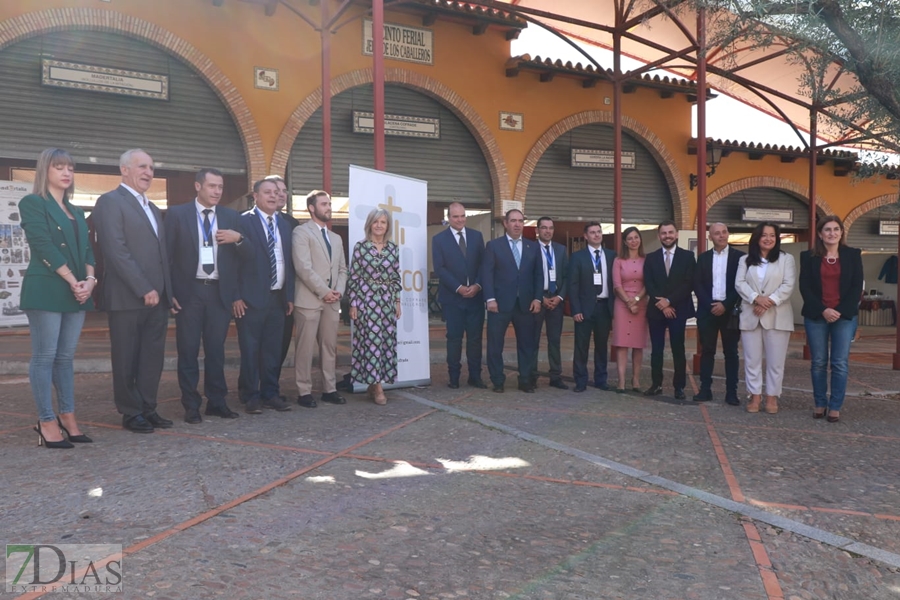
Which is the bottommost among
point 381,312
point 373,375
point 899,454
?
point 899,454

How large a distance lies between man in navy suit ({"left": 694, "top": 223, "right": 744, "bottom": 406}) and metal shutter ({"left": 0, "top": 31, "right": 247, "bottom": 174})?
25.3 feet

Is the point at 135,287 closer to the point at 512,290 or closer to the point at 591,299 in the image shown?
the point at 512,290

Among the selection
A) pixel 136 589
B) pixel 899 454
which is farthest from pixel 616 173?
pixel 136 589

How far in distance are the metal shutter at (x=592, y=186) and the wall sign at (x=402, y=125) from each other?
2.42 m

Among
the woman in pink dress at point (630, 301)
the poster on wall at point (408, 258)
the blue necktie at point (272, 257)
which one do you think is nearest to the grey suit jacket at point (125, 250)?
the blue necktie at point (272, 257)

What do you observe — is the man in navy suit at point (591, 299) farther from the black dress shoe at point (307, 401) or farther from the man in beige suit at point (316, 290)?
the black dress shoe at point (307, 401)

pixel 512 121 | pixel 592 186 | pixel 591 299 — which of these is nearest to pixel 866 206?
pixel 592 186

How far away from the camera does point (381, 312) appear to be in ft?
20.0

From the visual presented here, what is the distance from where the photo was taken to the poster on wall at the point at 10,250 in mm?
11234

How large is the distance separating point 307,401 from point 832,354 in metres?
4.51

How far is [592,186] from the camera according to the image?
48.9ft

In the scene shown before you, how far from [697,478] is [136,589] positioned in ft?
10.2

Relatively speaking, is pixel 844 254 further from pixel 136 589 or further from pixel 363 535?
pixel 136 589

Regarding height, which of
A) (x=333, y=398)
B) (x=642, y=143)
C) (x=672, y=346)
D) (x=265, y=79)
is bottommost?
(x=333, y=398)
